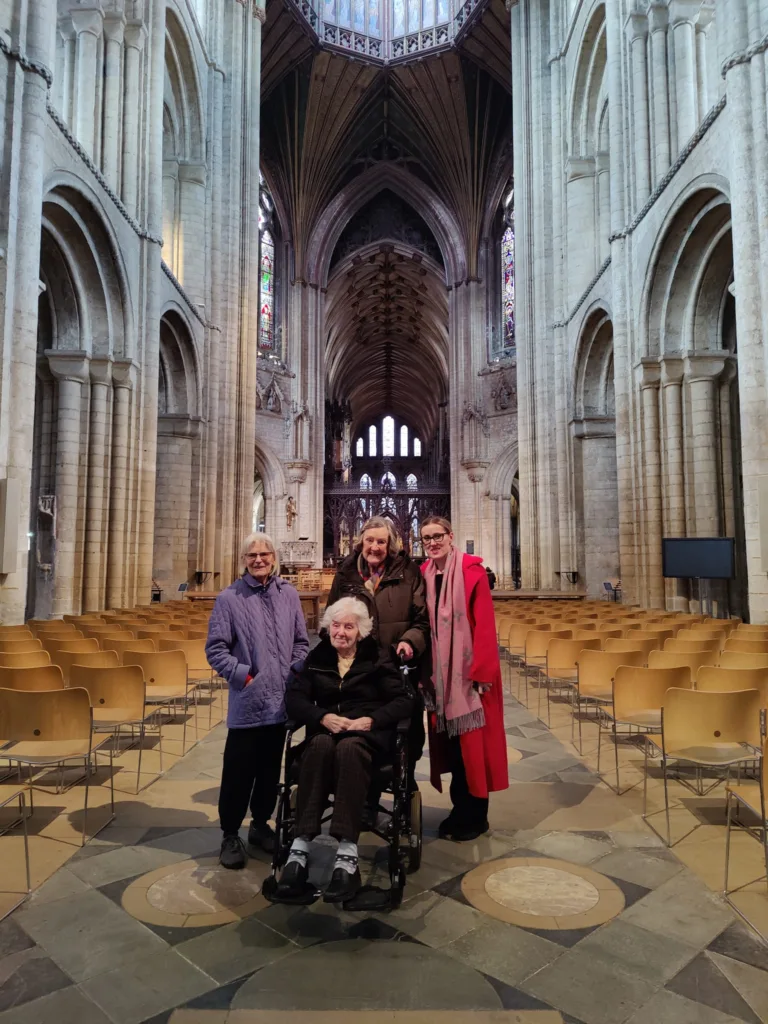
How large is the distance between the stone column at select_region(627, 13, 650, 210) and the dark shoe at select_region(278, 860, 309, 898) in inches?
508

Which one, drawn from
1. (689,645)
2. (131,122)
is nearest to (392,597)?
(689,645)

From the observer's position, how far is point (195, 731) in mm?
5609

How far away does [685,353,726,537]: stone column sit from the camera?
11.4 m

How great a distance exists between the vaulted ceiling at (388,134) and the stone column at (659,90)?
15520mm

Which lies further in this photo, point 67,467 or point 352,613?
point 67,467

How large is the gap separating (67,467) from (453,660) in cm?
1013

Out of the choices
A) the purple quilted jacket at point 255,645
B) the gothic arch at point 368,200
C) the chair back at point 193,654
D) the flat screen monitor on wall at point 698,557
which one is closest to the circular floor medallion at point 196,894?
the purple quilted jacket at point 255,645

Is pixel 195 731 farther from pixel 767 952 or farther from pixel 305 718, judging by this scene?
pixel 767 952

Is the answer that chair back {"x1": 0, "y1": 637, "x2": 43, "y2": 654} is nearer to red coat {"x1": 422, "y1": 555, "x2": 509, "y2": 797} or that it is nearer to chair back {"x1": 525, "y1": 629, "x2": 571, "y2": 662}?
red coat {"x1": 422, "y1": 555, "x2": 509, "y2": 797}

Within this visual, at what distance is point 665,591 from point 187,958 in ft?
36.3

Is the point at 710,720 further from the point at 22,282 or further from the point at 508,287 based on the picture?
the point at 508,287

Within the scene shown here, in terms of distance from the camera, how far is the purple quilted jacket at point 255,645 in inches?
123

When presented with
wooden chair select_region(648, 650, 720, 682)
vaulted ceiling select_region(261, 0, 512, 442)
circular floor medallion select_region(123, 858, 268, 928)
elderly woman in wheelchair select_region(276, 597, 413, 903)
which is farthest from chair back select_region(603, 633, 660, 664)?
vaulted ceiling select_region(261, 0, 512, 442)

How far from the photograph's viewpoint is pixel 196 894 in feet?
9.02
